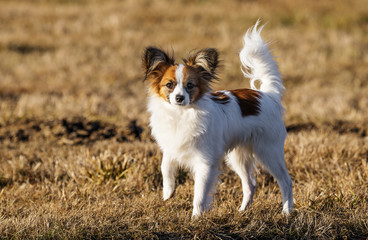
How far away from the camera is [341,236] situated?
12.5ft

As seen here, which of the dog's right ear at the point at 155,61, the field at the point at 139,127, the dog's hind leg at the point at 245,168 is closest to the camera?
the field at the point at 139,127

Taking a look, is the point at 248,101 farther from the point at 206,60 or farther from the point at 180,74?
the point at 180,74

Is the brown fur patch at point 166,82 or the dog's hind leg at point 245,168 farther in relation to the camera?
the dog's hind leg at point 245,168

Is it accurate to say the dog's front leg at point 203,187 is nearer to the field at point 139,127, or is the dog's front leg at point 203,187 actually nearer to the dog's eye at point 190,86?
the field at point 139,127

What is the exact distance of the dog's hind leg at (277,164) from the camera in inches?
178

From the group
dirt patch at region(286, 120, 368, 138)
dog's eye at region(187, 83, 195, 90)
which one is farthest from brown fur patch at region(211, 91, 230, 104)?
dirt patch at region(286, 120, 368, 138)

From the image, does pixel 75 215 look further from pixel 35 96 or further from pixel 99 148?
pixel 35 96

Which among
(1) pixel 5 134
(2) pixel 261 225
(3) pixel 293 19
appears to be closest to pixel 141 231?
(2) pixel 261 225

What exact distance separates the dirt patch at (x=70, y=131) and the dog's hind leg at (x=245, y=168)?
2.38m

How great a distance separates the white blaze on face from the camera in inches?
155

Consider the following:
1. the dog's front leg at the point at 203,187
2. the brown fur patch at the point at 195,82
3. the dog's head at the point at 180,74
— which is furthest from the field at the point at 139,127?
the brown fur patch at the point at 195,82

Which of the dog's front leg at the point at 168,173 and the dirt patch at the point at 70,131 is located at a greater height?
the dog's front leg at the point at 168,173

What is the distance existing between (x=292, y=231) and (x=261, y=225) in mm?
256

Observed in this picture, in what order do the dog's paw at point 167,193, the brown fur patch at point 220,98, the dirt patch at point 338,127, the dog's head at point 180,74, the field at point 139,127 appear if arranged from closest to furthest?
the field at point 139,127 < the dog's head at point 180,74 < the brown fur patch at point 220,98 < the dog's paw at point 167,193 < the dirt patch at point 338,127
